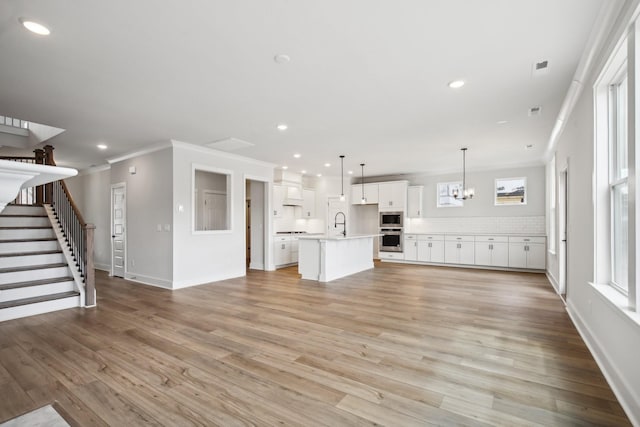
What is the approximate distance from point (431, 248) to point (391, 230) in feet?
4.12

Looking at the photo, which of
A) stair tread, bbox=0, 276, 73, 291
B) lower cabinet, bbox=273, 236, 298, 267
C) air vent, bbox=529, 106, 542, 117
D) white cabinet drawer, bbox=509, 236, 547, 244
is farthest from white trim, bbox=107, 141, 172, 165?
white cabinet drawer, bbox=509, 236, 547, 244

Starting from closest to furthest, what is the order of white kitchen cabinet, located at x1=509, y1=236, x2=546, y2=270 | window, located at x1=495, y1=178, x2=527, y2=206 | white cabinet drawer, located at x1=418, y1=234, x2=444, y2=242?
white kitchen cabinet, located at x1=509, y1=236, x2=546, y2=270, window, located at x1=495, y1=178, x2=527, y2=206, white cabinet drawer, located at x1=418, y1=234, x2=444, y2=242

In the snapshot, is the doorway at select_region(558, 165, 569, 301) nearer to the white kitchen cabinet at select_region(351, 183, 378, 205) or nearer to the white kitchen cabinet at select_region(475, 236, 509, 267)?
the white kitchen cabinet at select_region(475, 236, 509, 267)

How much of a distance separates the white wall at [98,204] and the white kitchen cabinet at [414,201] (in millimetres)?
7753

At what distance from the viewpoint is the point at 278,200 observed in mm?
8539

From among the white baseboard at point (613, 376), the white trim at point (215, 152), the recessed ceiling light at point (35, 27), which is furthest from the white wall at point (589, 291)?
the white trim at point (215, 152)

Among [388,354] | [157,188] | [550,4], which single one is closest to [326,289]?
[388,354]

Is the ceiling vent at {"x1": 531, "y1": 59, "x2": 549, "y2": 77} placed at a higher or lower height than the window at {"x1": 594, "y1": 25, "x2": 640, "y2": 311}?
higher

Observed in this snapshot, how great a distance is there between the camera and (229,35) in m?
2.53

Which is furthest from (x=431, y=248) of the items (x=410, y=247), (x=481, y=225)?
(x=481, y=225)

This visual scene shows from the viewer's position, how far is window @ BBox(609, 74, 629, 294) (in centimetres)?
249

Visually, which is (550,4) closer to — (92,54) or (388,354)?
(388,354)

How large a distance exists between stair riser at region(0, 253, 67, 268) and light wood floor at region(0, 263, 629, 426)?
1130mm

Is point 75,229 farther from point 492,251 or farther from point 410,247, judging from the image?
point 492,251
